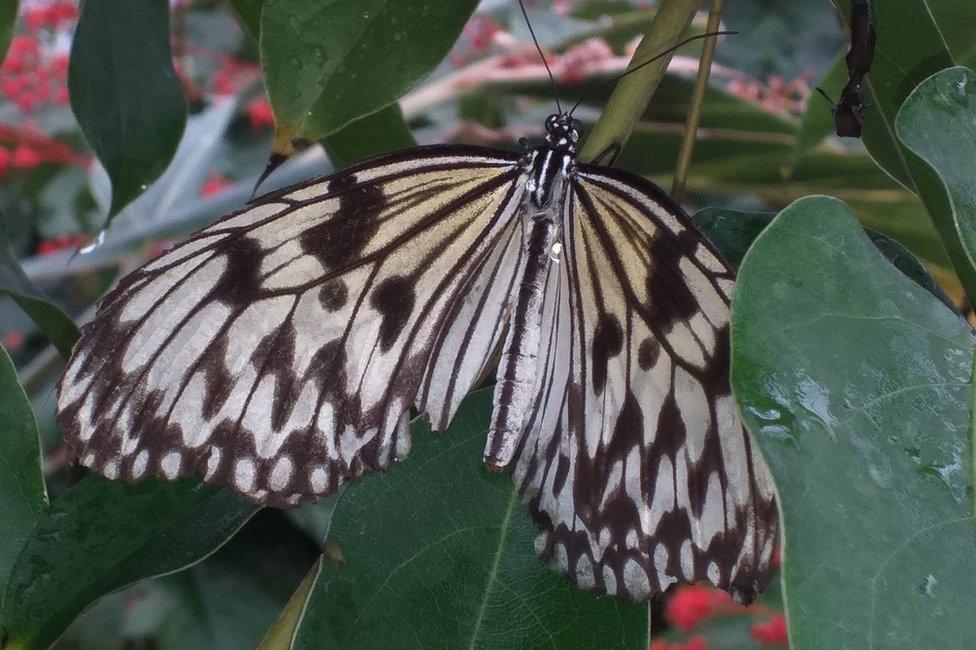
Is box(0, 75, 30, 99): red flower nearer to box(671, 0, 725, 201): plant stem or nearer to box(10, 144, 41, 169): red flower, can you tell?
box(10, 144, 41, 169): red flower

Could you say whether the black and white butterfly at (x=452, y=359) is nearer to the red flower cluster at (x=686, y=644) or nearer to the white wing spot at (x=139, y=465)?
the white wing spot at (x=139, y=465)

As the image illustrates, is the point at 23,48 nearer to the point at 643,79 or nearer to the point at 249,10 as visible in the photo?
the point at 249,10

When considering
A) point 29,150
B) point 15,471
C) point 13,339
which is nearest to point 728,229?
point 15,471

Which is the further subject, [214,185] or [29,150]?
[29,150]

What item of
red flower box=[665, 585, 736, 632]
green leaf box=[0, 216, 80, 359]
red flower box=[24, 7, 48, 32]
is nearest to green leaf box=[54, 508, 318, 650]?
green leaf box=[0, 216, 80, 359]

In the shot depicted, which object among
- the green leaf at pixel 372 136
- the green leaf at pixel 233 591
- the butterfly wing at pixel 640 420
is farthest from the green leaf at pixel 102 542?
the green leaf at pixel 233 591
